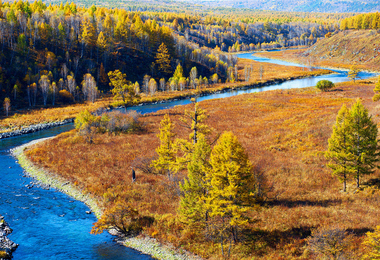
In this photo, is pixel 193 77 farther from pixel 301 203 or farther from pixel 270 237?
pixel 270 237

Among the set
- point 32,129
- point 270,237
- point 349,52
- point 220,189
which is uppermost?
point 349,52

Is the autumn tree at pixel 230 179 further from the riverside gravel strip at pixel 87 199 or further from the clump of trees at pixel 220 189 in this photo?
the riverside gravel strip at pixel 87 199

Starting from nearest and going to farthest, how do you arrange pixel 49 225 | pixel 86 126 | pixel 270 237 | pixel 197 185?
1. pixel 197 185
2. pixel 270 237
3. pixel 49 225
4. pixel 86 126

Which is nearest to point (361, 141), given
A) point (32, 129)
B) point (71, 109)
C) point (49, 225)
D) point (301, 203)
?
point (301, 203)

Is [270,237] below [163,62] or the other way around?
below

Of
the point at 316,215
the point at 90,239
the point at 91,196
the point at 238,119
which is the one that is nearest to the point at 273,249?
the point at 316,215

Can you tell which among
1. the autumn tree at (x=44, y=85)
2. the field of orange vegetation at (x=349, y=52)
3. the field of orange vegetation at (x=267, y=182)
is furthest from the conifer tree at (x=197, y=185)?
the field of orange vegetation at (x=349, y=52)

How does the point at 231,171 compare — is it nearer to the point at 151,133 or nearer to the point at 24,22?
the point at 151,133

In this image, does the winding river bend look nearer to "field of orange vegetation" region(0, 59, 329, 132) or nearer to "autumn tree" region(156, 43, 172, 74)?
"field of orange vegetation" region(0, 59, 329, 132)
